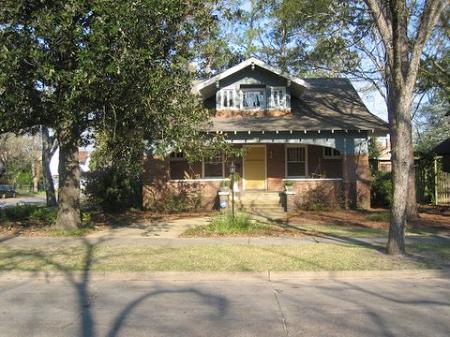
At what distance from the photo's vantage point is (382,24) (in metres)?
12.4

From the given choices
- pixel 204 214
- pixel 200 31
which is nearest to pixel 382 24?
pixel 200 31

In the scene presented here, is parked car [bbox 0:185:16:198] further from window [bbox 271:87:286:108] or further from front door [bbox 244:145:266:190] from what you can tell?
window [bbox 271:87:286:108]

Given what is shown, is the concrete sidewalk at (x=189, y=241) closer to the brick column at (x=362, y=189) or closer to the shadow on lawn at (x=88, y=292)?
the shadow on lawn at (x=88, y=292)

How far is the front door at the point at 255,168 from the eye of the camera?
25.5 metres

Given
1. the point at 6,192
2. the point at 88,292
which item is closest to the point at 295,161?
the point at 88,292

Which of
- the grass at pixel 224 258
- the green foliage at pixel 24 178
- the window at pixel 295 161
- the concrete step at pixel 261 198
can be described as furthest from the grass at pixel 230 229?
the green foliage at pixel 24 178

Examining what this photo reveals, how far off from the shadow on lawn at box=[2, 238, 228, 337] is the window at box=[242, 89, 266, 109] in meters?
13.4

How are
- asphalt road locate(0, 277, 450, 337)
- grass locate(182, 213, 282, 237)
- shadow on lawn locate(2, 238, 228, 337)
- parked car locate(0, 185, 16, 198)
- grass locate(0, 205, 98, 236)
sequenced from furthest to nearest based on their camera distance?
parked car locate(0, 185, 16, 198) < grass locate(0, 205, 98, 236) < grass locate(182, 213, 282, 237) < shadow on lawn locate(2, 238, 228, 337) < asphalt road locate(0, 277, 450, 337)

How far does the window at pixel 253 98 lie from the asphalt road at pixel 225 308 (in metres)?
16.1

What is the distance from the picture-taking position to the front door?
25.5m

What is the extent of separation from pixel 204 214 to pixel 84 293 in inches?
516

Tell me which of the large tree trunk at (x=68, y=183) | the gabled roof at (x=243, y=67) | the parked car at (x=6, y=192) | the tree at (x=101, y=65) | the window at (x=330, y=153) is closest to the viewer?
the tree at (x=101, y=65)

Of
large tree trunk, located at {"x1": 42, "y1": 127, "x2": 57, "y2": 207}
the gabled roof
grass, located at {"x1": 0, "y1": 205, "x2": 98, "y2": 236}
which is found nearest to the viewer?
grass, located at {"x1": 0, "y1": 205, "x2": 98, "y2": 236}

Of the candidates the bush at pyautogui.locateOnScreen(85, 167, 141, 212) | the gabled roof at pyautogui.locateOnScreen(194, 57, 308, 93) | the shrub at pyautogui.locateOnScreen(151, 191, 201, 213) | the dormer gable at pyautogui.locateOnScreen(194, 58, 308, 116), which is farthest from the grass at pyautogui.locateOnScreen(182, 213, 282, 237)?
the dormer gable at pyautogui.locateOnScreen(194, 58, 308, 116)
